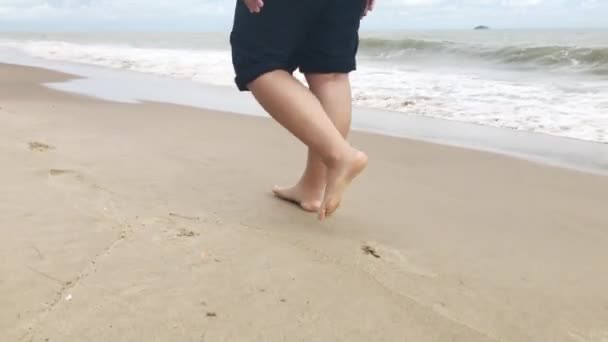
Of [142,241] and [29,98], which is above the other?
[142,241]

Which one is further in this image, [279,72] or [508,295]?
[279,72]

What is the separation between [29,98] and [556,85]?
4.99 m

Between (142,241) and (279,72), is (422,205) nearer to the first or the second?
(279,72)

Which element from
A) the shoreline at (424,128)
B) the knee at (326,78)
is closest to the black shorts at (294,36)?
the knee at (326,78)

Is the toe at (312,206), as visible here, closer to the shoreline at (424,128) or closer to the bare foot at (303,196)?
the bare foot at (303,196)

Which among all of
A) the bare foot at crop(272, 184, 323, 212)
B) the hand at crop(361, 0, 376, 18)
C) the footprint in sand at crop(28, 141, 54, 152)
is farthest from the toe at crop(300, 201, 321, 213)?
the footprint in sand at crop(28, 141, 54, 152)

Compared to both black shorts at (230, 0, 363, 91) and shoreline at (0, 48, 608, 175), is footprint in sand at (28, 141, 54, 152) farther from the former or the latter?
shoreline at (0, 48, 608, 175)

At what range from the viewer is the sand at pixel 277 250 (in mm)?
1144

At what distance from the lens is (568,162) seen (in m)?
2.98

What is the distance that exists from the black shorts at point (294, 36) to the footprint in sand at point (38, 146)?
117cm

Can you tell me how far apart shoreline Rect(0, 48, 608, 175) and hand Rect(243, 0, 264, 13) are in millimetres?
1896

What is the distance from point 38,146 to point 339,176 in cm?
153

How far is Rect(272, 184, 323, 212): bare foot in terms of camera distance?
198 cm

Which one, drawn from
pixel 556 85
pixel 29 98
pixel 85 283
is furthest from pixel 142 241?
pixel 556 85
